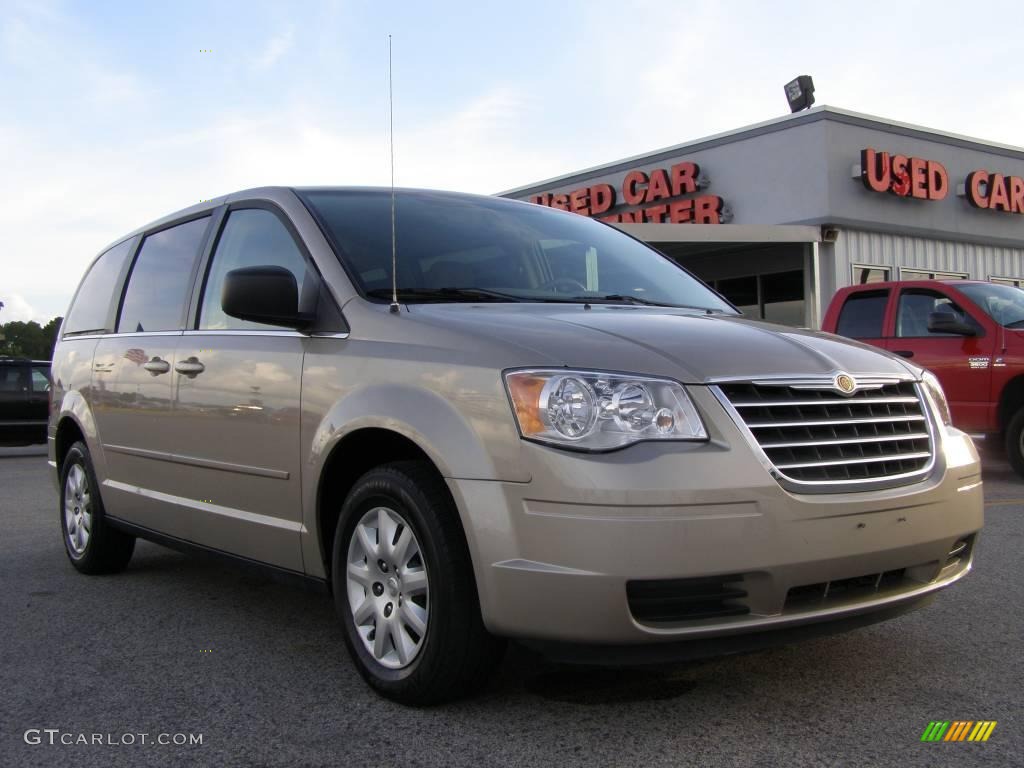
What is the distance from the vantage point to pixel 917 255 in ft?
67.6

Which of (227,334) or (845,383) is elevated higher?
(227,334)

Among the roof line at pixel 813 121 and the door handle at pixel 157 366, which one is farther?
the roof line at pixel 813 121

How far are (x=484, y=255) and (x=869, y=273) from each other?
1703 cm

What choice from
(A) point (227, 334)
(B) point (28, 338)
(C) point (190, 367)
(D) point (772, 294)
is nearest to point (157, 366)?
(C) point (190, 367)

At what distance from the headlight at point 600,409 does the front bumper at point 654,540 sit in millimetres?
44

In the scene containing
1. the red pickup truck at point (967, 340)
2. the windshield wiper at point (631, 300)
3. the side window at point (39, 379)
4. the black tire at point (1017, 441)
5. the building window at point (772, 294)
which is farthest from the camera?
the building window at point (772, 294)

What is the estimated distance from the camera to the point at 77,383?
5523 millimetres

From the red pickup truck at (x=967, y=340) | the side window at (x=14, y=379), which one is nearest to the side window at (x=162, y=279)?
the red pickup truck at (x=967, y=340)

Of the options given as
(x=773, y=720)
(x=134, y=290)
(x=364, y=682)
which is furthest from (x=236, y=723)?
(x=134, y=290)

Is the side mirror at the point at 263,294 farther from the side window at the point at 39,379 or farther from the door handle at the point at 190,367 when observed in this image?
the side window at the point at 39,379

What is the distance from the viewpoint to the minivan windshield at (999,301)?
9102mm

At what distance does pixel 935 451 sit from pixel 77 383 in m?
4.28

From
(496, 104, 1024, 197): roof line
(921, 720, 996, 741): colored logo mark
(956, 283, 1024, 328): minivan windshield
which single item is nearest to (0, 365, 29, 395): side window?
(496, 104, 1024, 197): roof line

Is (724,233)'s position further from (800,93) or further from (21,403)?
(21,403)
